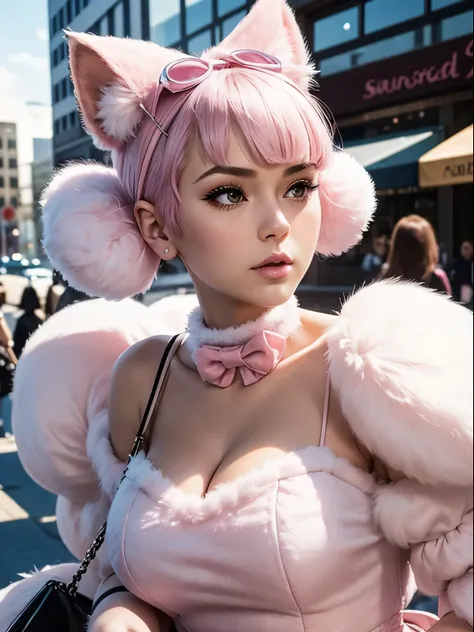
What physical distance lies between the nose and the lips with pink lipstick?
4 cm

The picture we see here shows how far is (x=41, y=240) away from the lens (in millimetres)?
1271

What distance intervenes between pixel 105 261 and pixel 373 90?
11537 millimetres

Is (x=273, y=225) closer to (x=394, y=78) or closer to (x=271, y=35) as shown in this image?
(x=271, y=35)

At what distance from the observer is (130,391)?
124cm

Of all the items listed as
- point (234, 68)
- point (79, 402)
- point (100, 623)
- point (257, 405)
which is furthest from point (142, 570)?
point (234, 68)

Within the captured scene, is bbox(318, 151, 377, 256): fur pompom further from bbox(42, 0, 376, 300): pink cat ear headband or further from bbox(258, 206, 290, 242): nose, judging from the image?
bbox(258, 206, 290, 242): nose

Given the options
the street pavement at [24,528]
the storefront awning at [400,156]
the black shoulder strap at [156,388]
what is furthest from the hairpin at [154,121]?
the storefront awning at [400,156]

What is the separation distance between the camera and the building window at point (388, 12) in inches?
415

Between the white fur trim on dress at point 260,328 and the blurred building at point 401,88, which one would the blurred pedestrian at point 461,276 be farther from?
the white fur trim on dress at point 260,328

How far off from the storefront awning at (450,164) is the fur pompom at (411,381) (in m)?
5.08

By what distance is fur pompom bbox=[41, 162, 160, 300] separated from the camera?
47.4 inches

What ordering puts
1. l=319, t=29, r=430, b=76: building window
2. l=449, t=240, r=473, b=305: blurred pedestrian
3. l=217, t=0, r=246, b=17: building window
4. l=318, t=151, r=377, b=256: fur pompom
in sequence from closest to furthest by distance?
l=318, t=151, r=377, b=256: fur pompom < l=449, t=240, r=473, b=305: blurred pedestrian < l=319, t=29, r=430, b=76: building window < l=217, t=0, r=246, b=17: building window

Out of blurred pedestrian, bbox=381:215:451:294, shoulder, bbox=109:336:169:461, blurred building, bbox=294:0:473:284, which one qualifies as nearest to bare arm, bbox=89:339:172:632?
shoulder, bbox=109:336:169:461

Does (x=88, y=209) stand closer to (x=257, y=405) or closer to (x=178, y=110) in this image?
(x=178, y=110)
